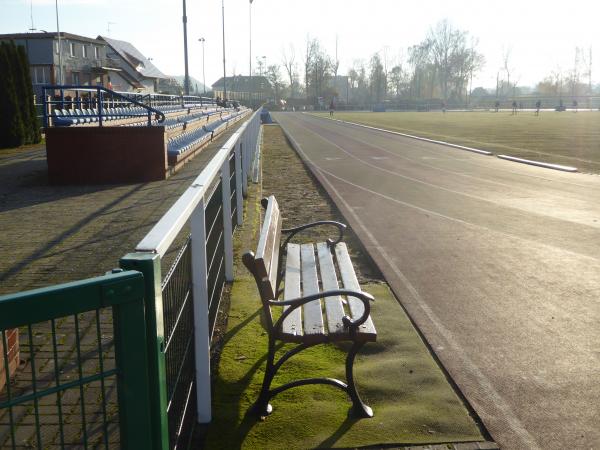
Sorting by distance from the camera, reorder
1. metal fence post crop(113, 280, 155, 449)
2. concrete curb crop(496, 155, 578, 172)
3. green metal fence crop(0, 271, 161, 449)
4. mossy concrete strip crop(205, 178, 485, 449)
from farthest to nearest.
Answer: concrete curb crop(496, 155, 578, 172), mossy concrete strip crop(205, 178, 485, 449), metal fence post crop(113, 280, 155, 449), green metal fence crop(0, 271, 161, 449)

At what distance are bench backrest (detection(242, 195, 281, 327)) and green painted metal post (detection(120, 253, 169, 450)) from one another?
5.82 feet

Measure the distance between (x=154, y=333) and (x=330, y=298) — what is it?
2624 millimetres

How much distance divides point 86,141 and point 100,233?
6.12m

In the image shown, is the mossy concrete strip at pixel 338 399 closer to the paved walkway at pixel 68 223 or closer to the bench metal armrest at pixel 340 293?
the bench metal armrest at pixel 340 293

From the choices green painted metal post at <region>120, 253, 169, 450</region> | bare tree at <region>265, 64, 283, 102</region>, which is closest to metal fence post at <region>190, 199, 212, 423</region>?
green painted metal post at <region>120, 253, 169, 450</region>

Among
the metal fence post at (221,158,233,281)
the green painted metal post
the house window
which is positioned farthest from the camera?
the house window

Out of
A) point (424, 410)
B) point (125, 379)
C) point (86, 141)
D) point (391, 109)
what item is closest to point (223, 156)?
point (424, 410)

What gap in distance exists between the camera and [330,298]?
478 cm

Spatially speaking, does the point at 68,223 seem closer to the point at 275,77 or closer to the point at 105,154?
the point at 105,154

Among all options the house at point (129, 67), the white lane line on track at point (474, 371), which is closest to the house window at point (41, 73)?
the house at point (129, 67)

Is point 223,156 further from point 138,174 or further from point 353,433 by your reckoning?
point 138,174

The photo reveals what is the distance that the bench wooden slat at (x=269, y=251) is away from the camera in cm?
418

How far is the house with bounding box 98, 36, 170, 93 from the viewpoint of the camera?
250 feet

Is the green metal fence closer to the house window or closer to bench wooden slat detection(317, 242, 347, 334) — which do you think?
bench wooden slat detection(317, 242, 347, 334)
